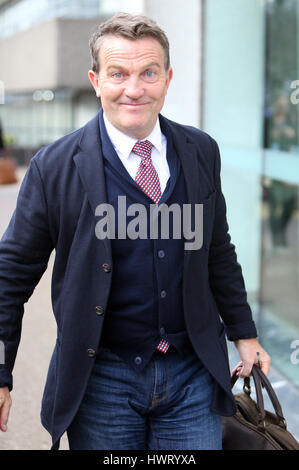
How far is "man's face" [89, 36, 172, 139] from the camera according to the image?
6.35 feet

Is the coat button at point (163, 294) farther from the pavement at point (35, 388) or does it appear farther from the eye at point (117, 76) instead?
the pavement at point (35, 388)

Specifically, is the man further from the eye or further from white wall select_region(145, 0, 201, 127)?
white wall select_region(145, 0, 201, 127)

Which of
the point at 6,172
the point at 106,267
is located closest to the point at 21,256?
the point at 106,267

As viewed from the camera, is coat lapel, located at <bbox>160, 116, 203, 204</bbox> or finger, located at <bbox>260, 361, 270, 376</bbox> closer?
coat lapel, located at <bbox>160, 116, 203, 204</bbox>

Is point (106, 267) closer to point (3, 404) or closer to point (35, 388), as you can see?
point (3, 404)

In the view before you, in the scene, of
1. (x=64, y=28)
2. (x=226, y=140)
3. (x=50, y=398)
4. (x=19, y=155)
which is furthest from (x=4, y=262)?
(x=19, y=155)

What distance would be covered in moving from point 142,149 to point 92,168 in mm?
182

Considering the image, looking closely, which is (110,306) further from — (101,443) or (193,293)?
(101,443)

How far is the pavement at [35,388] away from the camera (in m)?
3.54

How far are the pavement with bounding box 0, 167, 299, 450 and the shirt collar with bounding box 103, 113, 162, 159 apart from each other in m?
1.99

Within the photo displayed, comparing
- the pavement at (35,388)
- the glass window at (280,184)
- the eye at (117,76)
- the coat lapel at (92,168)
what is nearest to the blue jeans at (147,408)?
the coat lapel at (92,168)

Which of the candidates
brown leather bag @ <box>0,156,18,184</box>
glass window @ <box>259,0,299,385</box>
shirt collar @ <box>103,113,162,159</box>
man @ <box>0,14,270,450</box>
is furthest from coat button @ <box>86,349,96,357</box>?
Answer: brown leather bag @ <box>0,156,18,184</box>

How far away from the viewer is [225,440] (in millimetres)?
2283

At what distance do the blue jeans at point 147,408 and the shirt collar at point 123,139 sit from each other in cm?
65
